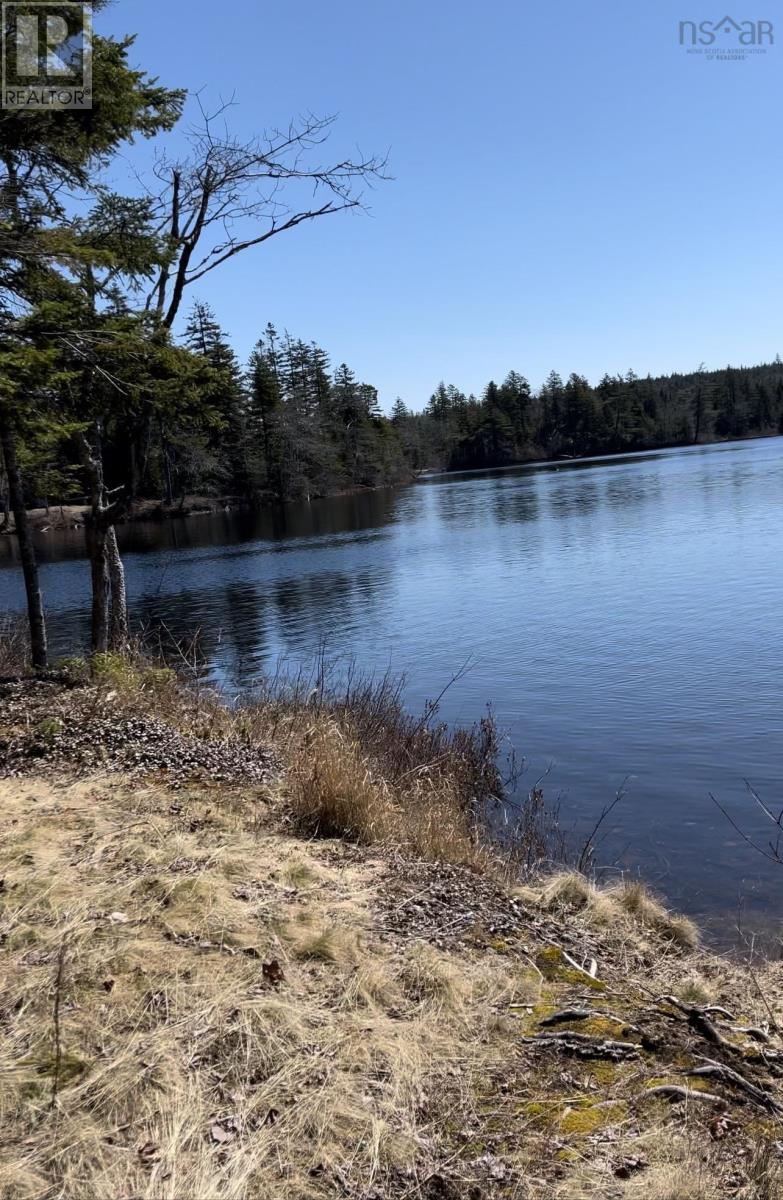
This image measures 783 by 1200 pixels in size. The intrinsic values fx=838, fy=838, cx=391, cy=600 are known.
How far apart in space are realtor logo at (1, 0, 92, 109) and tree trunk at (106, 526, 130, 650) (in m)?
5.63

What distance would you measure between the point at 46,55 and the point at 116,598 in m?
7.33

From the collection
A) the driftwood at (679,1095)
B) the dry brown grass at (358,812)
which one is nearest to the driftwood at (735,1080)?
the driftwood at (679,1095)

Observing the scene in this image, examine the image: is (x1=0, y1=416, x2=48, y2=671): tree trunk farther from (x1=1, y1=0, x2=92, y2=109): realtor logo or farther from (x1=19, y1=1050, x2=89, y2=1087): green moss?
(x1=19, y1=1050, x2=89, y2=1087): green moss

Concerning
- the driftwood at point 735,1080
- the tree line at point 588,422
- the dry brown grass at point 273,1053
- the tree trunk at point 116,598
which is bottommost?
the driftwood at point 735,1080

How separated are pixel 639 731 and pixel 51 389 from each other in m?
8.82

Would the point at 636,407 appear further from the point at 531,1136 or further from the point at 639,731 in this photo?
the point at 531,1136

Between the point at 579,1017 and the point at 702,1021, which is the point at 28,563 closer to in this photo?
the point at 579,1017

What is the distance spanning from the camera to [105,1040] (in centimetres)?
362

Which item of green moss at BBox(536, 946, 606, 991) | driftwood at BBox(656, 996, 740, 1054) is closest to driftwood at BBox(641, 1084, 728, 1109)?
driftwood at BBox(656, 996, 740, 1054)

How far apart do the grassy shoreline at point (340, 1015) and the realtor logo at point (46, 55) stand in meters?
6.54

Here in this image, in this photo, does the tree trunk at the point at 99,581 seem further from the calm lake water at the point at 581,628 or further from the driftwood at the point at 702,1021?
the driftwood at the point at 702,1021

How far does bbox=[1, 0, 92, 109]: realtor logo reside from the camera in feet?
25.6

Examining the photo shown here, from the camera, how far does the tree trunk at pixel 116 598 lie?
12531 millimetres

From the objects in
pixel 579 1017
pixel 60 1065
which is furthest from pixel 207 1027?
pixel 579 1017
